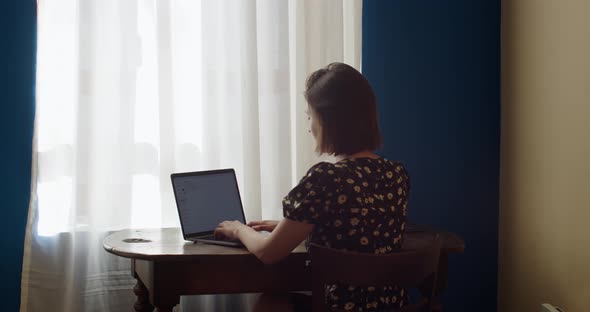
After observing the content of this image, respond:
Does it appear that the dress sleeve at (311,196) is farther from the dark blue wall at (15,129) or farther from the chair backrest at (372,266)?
the dark blue wall at (15,129)

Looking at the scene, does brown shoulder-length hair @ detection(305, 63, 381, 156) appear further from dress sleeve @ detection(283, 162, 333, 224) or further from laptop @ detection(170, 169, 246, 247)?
laptop @ detection(170, 169, 246, 247)

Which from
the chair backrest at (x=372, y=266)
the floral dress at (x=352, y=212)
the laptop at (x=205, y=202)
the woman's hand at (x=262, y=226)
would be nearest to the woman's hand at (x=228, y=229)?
the laptop at (x=205, y=202)

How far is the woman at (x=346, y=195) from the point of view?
1.66 metres

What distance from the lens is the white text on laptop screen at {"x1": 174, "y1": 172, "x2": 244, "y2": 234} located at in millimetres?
2098

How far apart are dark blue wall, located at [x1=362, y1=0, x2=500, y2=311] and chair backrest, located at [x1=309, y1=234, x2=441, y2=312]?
1.14m

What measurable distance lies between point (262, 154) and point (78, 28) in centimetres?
88

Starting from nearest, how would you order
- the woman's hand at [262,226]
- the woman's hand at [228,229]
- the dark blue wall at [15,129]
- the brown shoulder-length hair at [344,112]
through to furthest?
the brown shoulder-length hair at [344,112] < the woman's hand at [228,229] < the woman's hand at [262,226] < the dark blue wall at [15,129]

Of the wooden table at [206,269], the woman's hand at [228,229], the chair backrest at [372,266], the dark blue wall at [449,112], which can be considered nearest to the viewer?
the chair backrest at [372,266]

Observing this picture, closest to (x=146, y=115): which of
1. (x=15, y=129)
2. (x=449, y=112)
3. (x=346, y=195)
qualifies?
(x=15, y=129)

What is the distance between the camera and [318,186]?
165 cm

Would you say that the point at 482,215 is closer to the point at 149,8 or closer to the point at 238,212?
the point at 238,212

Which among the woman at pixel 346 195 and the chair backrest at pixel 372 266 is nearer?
the chair backrest at pixel 372 266

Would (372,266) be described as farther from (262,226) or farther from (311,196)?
(262,226)

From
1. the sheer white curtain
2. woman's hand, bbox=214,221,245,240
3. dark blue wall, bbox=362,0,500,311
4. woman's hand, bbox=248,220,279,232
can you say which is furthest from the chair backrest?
dark blue wall, bbox=362,0,500,311
